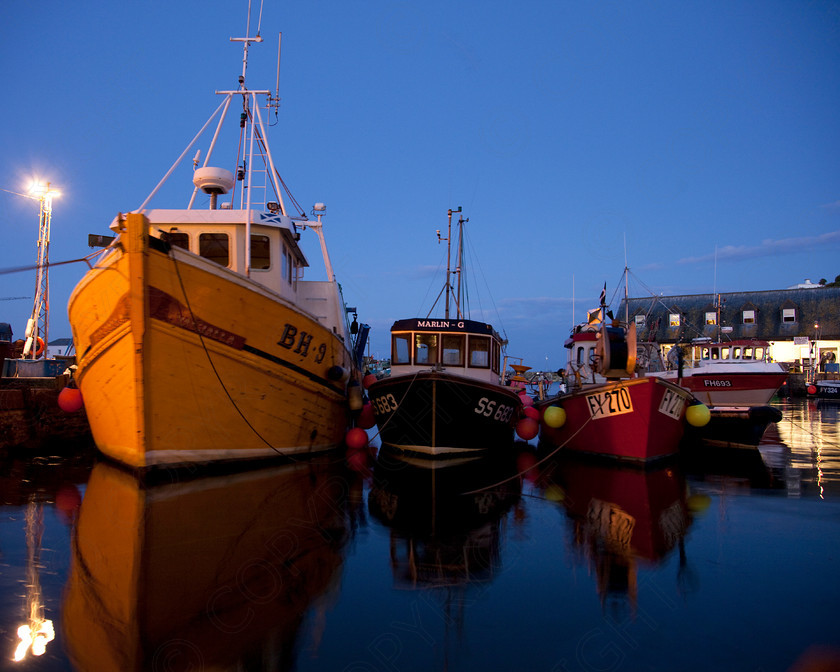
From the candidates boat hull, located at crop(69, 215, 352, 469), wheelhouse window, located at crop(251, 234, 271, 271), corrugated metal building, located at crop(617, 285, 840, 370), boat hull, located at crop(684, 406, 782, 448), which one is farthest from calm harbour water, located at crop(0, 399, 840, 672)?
corrugated metal building, located at crop(617, 285, 840, 370)

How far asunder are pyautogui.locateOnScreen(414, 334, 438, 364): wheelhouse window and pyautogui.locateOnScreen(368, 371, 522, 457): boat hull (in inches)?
59.5

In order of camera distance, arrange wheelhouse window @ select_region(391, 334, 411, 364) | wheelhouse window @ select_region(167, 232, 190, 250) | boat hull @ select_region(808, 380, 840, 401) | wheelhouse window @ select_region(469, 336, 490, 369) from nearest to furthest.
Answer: wheelhouse window @ select_region(167, 232, 190, 250) < wheelhouse window @ select_region(469, 336, 490, 369) < wheelhouse window @ select_region(391, 334, 411, 364) < boat hull @ select_region(808, 380, 840, 401)

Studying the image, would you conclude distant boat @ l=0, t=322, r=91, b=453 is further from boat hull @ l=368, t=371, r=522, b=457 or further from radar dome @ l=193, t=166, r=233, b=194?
boat hull @ l=368, t=371, r=522, b=457

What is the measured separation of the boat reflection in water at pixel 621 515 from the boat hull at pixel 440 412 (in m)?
1.45

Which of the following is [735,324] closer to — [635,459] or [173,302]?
[635,459]

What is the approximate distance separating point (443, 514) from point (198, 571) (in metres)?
2.93

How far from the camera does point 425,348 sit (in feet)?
40.5

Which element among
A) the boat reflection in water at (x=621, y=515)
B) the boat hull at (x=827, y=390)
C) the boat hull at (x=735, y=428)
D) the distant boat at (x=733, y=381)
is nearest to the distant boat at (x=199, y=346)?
the boat reflection in water at (x=621, y=515)

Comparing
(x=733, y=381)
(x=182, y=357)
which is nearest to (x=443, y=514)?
(x=182, y=357)

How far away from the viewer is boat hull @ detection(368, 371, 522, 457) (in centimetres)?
1007

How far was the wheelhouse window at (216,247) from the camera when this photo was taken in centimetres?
989

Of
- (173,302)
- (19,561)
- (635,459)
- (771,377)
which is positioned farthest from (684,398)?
(19,561)

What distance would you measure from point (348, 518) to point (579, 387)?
6423 mm

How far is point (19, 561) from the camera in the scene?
15.4 feet
